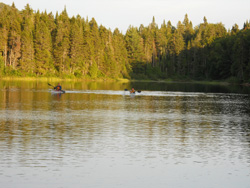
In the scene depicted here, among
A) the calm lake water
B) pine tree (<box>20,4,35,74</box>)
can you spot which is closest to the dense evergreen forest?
pine tree (<box>20,4,35,74</box>)

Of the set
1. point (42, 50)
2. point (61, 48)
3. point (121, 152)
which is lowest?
point (121, 152)

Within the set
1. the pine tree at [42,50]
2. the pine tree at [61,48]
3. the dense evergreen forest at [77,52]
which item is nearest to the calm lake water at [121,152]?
the dense evergreen forest at [77,52]

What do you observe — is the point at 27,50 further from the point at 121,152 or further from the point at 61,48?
the point at 121,152

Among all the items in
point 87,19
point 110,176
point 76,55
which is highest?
point 87,19

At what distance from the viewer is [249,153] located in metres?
22.5

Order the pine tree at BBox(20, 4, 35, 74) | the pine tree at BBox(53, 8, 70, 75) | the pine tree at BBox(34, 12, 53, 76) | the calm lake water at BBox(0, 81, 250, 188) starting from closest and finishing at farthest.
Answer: the calm lake water at BBox(0, 81, 250, 188) → the pine tree at BBox(20, 4, 35, 74) → the pine tree at BBox(34, 12, 53, 76) → the pine tree at BBox(53, 8, 70, 75)

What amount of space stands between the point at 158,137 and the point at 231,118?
1498 cm

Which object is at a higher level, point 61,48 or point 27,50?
point 61,48

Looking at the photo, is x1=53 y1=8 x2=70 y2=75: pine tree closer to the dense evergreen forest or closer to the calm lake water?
the dense evergreen forest

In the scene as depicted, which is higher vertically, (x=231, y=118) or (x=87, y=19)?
(x=87, y=19)

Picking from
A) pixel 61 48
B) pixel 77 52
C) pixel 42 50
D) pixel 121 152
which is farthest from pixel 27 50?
pixel 121 152

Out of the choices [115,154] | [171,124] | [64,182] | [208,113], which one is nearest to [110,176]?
[64,182]

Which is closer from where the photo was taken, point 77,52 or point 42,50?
point 42,50

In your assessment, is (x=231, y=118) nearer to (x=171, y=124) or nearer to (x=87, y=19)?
(x=171, y=124)
